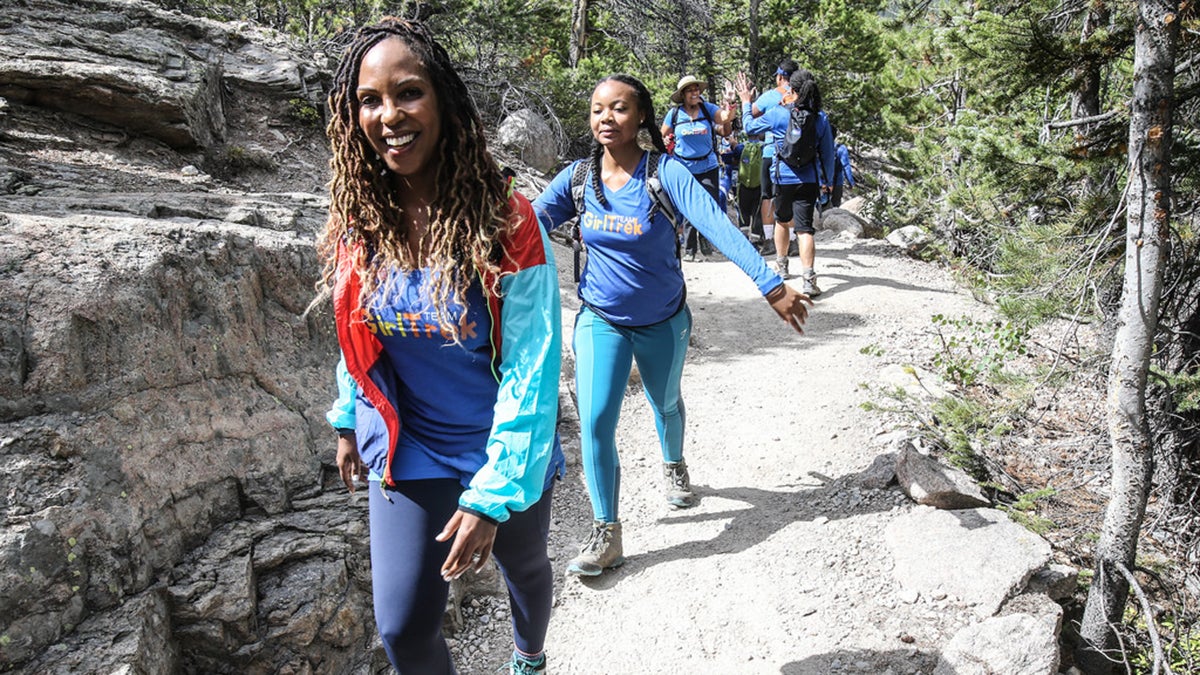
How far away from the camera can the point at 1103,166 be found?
4332 millimetres

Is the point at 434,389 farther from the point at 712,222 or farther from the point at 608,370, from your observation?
the point at 712,222

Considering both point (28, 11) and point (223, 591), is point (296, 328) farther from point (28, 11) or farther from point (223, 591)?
point (28, 11)

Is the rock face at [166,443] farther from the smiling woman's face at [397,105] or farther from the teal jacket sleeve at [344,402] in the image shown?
the smiling woman's face at [397,105]

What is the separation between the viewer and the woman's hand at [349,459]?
2643mm

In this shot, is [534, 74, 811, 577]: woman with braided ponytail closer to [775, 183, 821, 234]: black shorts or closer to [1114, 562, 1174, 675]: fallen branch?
[1114, 562, 1174, 675]: fallen branch

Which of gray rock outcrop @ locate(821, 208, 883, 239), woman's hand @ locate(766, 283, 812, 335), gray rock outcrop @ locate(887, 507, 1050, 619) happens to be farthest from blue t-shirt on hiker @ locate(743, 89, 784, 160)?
woman's hand @ locate(766, 283, 812, 335)

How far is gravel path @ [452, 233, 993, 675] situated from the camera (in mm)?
3619

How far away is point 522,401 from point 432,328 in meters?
0.33

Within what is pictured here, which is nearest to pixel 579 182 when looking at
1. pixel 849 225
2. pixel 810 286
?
pixel 810 286

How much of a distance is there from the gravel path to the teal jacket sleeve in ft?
5.46

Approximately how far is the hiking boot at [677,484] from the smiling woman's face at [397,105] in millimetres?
3043

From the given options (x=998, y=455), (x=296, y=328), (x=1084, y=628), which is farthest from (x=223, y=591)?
(x=998, y=455)

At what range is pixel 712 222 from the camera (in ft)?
12.1

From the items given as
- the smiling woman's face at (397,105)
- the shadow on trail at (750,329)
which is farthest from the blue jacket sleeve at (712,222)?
the shadow on trail at (750,329)
